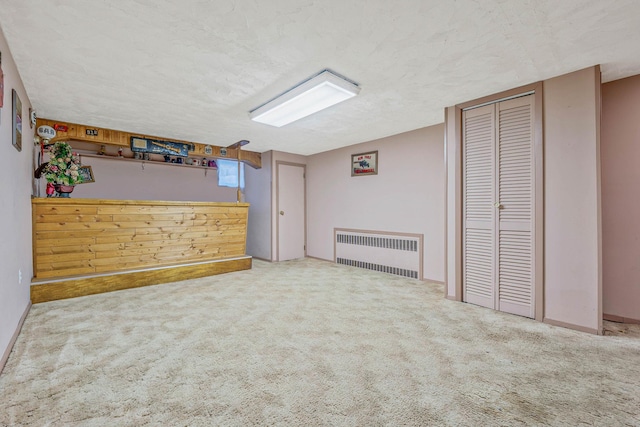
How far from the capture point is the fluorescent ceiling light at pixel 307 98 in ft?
8.70

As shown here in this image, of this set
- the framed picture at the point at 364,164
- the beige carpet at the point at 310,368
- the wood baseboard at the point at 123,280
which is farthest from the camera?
the framed picture at the point at 364,164

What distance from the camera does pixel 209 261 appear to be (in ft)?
15.6

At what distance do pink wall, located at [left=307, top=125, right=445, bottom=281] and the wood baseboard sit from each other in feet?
6.71

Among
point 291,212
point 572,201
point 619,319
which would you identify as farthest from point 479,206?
point 291,212

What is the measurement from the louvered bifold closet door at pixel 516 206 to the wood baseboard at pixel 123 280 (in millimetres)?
3993

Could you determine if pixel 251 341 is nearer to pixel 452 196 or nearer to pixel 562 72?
pixel 452 196

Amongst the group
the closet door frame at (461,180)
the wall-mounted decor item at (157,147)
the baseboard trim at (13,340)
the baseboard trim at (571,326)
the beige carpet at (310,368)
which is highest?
the wall-mounted decor item at (157,147)

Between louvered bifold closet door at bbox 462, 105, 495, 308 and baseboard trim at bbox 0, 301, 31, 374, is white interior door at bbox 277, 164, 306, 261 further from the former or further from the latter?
baseboard trim at bbox 0, 301, 31, 374

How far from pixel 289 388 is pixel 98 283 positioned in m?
3.32

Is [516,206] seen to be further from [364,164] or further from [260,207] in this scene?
[260,207]

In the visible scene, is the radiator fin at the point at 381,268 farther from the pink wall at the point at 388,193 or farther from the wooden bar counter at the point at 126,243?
the wooden bar counter at the point at 126,243

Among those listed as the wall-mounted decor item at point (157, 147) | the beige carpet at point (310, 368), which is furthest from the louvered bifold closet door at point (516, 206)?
the wall-mounted decor item at point (157, 147)

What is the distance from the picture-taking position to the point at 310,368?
6.23 ft

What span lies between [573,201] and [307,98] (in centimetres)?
268
